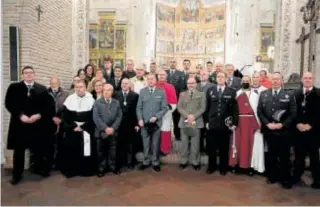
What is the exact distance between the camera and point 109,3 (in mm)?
15219

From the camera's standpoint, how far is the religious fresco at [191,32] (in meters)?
16.0

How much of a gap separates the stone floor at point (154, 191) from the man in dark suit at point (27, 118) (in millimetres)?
343

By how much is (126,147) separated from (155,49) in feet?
32.7

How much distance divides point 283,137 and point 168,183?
1.82 m

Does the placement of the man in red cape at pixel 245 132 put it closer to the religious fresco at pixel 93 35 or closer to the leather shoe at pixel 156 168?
the leather shoe at pixel 156 168

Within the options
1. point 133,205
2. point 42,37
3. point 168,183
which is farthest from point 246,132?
point 42,37

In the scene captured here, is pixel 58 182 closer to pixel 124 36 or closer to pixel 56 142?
pixel 56 142

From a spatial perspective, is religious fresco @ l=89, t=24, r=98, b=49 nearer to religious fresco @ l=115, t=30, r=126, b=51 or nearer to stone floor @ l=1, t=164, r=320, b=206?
religious fresco @ l=115, t=30, r=126, b=51

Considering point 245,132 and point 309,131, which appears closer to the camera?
point 309,131

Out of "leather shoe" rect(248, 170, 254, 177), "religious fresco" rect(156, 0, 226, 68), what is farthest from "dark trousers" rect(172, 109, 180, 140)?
"religious fresco" rect(156, 0, 226, 68)

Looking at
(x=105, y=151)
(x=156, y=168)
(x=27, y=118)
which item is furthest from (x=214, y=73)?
(x=27, y=118)

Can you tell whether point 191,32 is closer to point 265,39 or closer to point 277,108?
point 265,39

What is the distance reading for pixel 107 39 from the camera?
14.9 meters

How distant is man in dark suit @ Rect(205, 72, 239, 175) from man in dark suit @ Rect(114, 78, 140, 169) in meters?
1.29
